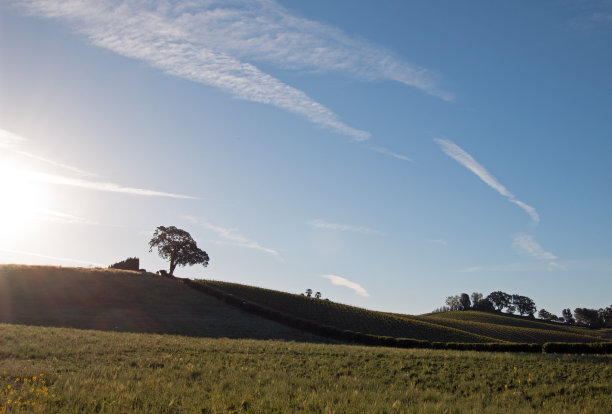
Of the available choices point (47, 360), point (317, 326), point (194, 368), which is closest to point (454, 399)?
point (194, 368)

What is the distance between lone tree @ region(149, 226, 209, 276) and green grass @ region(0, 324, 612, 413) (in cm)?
7336

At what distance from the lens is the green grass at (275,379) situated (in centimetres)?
1306

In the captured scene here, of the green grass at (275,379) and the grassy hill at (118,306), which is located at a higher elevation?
the green grass at (275,379)

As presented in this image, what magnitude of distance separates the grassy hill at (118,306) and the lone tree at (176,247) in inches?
746

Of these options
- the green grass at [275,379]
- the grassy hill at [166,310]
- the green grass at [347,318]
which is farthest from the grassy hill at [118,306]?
the green grass at [275,379]

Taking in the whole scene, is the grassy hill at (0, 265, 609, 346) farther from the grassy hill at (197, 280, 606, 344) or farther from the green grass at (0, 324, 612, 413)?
the green grass at (0, 324, 612, 413)

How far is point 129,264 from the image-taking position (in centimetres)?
10088

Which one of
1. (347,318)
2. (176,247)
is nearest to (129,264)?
(176,247)

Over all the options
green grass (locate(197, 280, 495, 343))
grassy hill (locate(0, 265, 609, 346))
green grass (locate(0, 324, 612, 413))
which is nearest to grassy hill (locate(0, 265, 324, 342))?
grassy hill (locate(0, 265, 609, 346))

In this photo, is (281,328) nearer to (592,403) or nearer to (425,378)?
(425,378)

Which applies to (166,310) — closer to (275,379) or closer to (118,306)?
(118,306)

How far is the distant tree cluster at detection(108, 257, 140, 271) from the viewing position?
100m

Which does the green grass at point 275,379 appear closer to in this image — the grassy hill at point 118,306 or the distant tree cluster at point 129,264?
the grassy hill at point 118,306

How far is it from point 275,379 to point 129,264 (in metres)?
91.6
